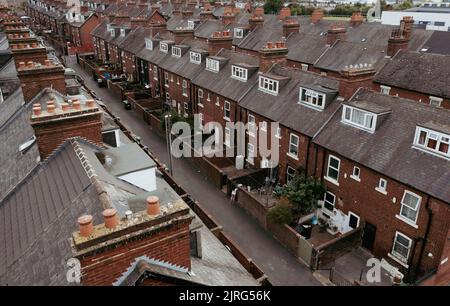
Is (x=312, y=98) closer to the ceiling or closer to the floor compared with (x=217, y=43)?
closer to the floor

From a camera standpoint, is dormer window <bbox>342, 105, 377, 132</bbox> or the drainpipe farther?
dormer window <bbox>342, 105, 377, 132</bbox>

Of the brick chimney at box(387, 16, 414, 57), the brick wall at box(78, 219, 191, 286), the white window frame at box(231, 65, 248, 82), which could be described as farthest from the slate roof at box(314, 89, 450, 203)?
the brick chimney at box(387, 16, 414, 57)

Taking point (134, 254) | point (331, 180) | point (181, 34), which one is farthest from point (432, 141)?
point (181, 34)

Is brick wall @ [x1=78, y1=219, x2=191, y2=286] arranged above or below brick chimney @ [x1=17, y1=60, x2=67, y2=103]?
below

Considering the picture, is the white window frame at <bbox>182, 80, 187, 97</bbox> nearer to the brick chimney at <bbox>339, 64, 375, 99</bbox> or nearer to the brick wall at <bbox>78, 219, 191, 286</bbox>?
the brick chimney at <bbox>339, 64, 375, 99</bbox>

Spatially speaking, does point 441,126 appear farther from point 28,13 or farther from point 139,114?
point 28,13

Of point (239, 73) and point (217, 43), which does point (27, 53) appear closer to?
point (239, 73)

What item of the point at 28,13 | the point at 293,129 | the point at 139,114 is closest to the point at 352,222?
the point at 293,129
